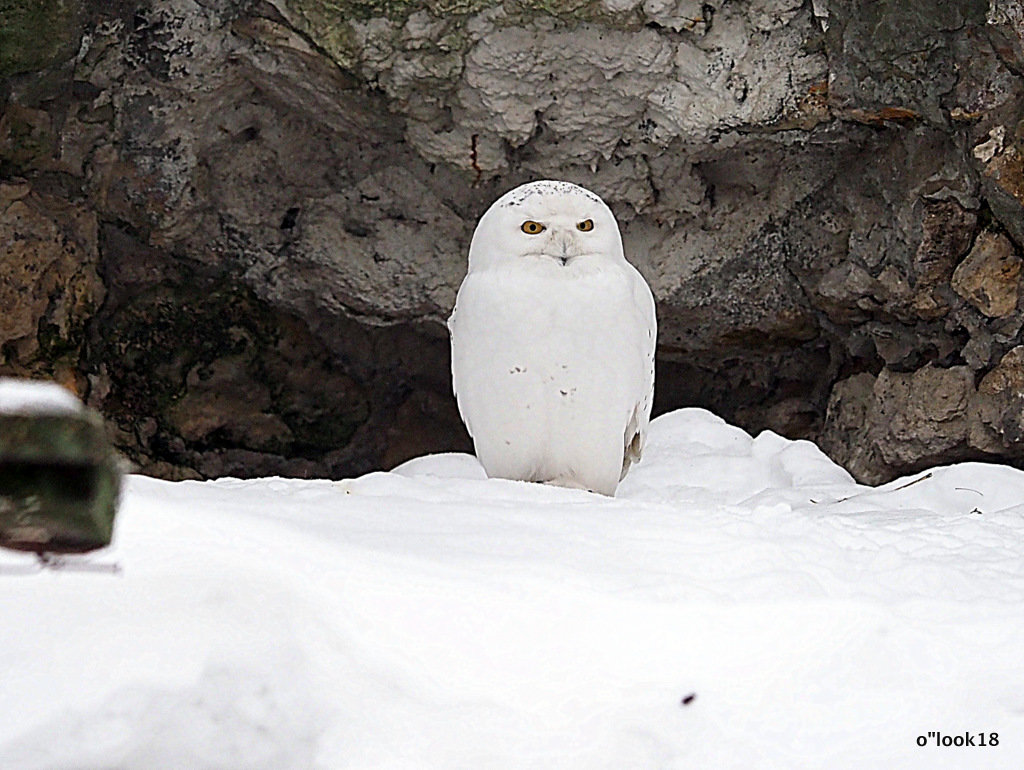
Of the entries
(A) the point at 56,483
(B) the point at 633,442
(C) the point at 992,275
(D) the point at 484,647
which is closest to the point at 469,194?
(B) the point at 633,442

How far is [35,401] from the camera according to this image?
36.1 inches

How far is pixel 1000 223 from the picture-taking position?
12.7 ft

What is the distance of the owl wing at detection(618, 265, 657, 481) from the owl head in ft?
0.70

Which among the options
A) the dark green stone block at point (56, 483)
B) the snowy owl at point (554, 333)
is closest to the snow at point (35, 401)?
the dark green stone block at point (56, 483)

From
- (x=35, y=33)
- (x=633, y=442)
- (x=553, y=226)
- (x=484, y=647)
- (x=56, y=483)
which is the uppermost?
(x=35, y=33)

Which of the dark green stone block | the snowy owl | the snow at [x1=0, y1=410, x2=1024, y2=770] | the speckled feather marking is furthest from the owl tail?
the dark green stone block

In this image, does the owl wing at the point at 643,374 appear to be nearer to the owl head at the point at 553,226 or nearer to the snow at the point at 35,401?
the owl head at the point at 553,226

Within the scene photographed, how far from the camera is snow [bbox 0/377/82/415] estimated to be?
0.91 m

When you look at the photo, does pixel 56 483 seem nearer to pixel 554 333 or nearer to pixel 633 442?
pixel 554 333

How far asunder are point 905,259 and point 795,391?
122 cm

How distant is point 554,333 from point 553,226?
0.95 feet

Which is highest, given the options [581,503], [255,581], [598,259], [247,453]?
[598,259]

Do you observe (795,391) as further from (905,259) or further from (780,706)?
(780,706)

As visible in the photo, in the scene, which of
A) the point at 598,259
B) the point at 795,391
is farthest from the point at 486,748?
the point at 795,391
